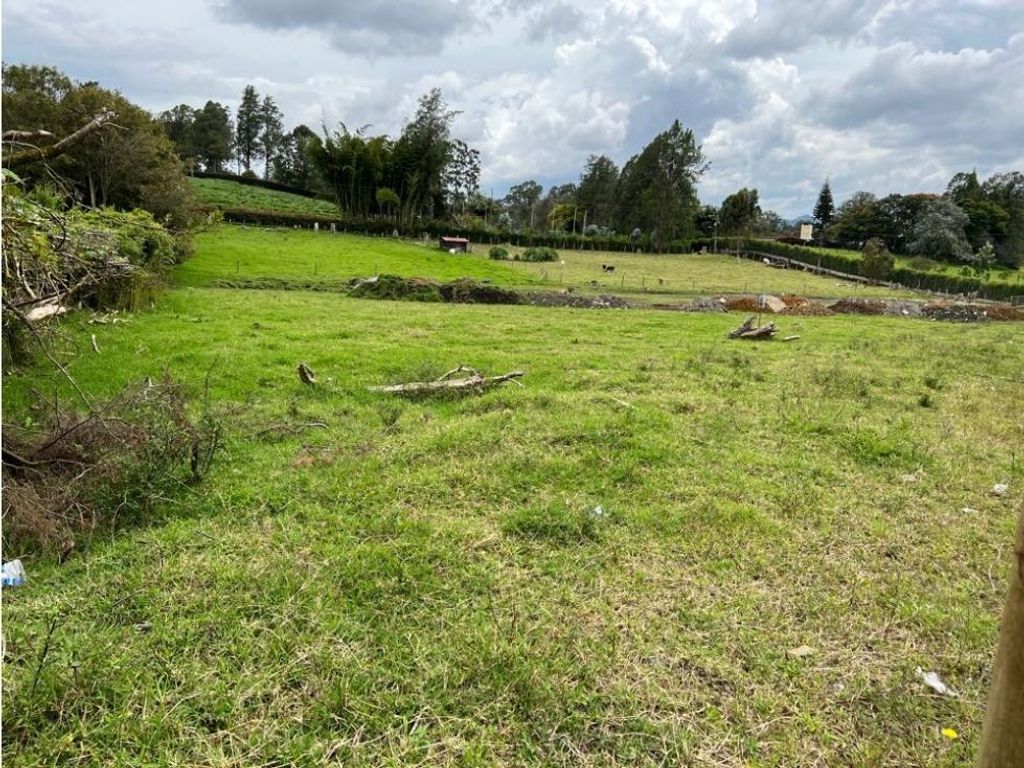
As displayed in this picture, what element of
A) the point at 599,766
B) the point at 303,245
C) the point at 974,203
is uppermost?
the point at 974,203

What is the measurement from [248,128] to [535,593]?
93.0 m

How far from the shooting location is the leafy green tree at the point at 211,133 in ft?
241

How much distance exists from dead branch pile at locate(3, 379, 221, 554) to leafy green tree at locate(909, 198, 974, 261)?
240 ft

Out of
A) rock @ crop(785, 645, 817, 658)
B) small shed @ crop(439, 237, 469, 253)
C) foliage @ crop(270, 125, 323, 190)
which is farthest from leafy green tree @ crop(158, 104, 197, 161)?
rock @ crop(785, 645, 817, 658)

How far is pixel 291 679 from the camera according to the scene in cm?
295

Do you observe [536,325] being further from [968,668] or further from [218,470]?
[968,668]

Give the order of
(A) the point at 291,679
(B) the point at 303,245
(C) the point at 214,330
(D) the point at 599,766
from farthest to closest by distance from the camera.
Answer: (B) the point at 303,245
(C) the point at 214,330
(A) the point at 291,679
(D) the point at 599,766

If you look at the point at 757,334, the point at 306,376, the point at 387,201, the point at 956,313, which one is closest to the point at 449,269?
the point at 387,201

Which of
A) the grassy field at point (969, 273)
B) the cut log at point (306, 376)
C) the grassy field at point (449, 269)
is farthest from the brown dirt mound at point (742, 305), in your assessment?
the grassy field at point (969, 273)

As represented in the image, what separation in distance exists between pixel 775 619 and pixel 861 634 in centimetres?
46

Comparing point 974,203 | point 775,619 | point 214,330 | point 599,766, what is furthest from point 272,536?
point 974,203

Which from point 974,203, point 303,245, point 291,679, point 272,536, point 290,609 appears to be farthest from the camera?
point 974,203

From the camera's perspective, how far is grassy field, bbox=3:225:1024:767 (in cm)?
271

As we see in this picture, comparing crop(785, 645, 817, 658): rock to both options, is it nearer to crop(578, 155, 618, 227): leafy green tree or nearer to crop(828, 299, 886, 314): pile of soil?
crop(828, 299, 886, 314): pile of soil
